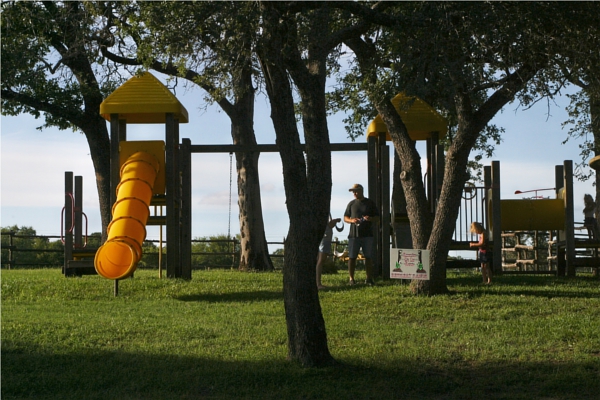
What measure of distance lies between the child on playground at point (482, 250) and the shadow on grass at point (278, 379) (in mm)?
6729

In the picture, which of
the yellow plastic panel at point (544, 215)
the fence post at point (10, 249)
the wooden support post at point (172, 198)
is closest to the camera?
the wooden support post at point (172, 198)

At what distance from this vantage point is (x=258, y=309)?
506 inches

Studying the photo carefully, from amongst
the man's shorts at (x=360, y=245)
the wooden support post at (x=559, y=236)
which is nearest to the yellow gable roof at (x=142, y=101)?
the man's shorts at (x=360, y=245)

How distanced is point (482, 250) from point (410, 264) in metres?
3.33

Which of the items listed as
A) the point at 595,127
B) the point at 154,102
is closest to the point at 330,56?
the point at 154,102

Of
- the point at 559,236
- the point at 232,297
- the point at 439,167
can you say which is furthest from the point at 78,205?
the point at 559,236

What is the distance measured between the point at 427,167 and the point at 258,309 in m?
6.99

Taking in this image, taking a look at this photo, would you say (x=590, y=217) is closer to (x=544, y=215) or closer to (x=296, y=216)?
(x=544, y=215)

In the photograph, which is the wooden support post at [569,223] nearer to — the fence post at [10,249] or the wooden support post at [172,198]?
the wooden support post at [172,198]

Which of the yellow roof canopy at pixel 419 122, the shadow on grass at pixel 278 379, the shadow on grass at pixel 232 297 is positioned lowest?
the shadow on grass at pixel 278 379

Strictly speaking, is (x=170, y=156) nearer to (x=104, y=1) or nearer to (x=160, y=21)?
(x=104, y=1)

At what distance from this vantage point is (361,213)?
15812 mm

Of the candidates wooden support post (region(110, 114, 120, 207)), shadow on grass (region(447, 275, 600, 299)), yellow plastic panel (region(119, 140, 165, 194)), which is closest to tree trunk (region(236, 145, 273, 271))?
yellow plastic panel (region(119, 140, 165, 194))

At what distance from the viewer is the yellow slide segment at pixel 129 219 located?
14.3m
